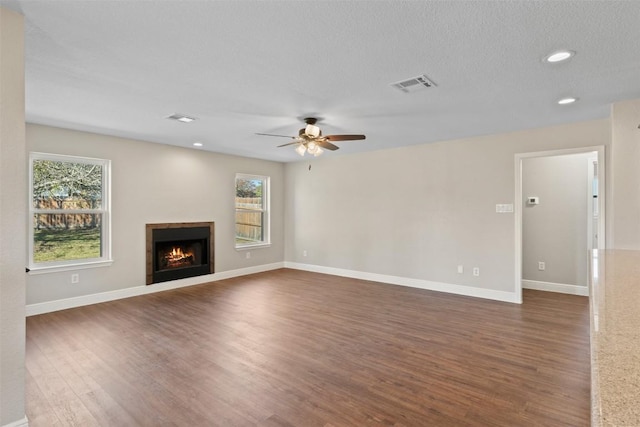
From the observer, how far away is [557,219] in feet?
17.6

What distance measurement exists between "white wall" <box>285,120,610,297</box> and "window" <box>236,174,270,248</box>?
72 centimetres

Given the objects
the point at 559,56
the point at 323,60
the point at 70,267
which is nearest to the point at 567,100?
the point at 559,56

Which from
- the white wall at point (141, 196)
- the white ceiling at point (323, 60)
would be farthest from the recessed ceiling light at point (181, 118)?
the white wall at point (141, 196)

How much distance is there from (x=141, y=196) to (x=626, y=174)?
646cm

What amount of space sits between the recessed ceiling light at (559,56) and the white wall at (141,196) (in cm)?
548

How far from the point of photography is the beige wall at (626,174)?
11.0ft

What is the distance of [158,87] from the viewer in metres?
3.09

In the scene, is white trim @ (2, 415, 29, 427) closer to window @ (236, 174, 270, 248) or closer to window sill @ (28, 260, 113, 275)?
window sill @ (28, 260, 113, 275)

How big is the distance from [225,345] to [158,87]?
8.58 ft

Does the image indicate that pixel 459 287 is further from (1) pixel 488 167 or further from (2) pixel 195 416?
(2) pixel 195 416

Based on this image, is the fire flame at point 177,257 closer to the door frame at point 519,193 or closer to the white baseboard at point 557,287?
the door frame at point 519,193

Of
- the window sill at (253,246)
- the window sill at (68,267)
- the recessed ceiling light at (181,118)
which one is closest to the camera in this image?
the recessed ceiling light at (181,118)

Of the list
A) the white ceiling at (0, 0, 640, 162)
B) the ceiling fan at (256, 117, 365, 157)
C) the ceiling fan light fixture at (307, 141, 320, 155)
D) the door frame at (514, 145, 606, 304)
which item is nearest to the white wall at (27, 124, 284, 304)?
the white ceiling at (0, 0, 640, 162)

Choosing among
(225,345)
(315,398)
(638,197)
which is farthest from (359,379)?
(638,197)
